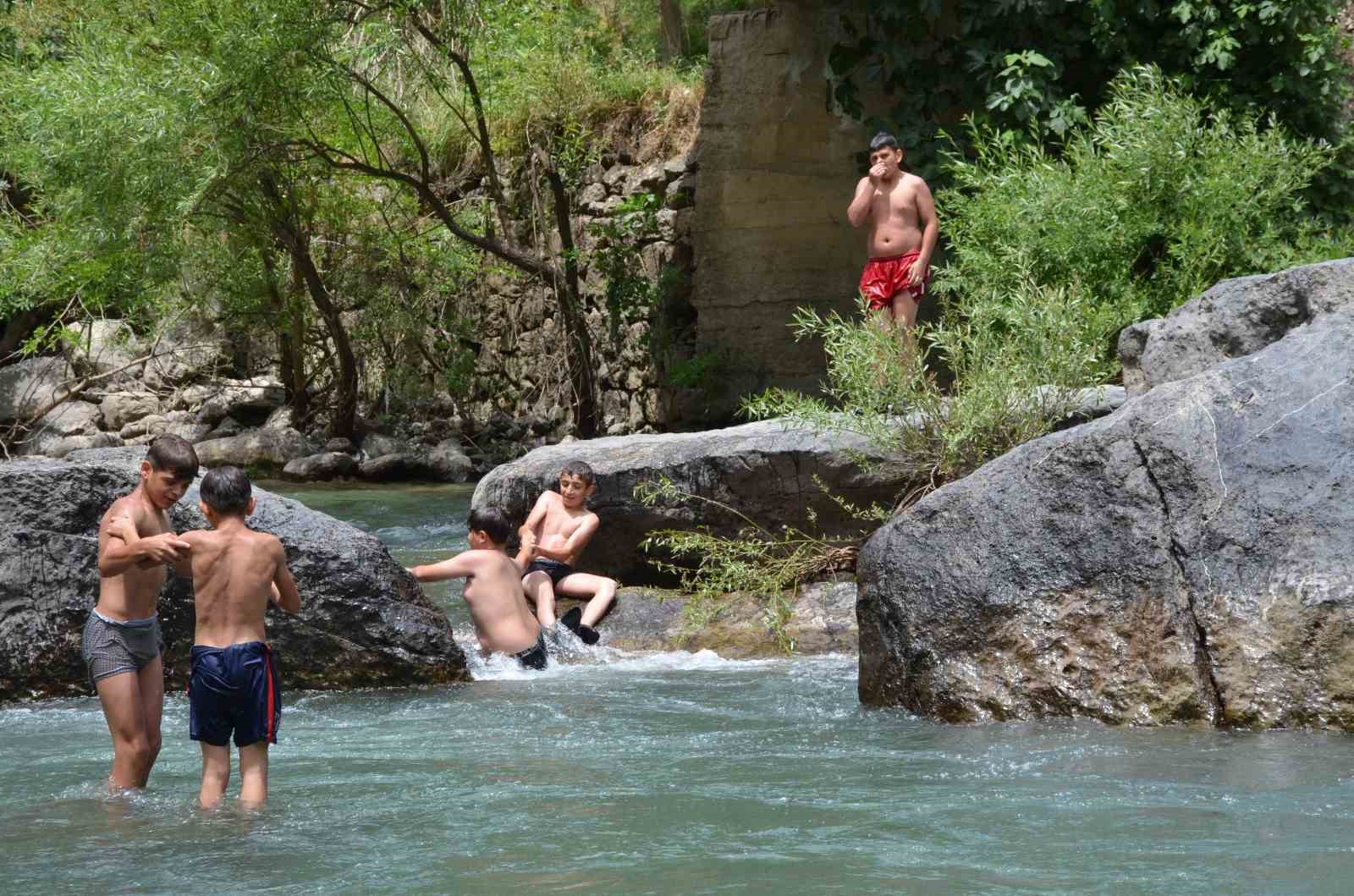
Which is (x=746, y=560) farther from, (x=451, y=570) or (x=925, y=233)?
(x=925, y=233)

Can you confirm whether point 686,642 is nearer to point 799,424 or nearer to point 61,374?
point 799,424

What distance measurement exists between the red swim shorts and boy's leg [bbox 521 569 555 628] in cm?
286

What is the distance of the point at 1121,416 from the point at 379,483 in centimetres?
1074

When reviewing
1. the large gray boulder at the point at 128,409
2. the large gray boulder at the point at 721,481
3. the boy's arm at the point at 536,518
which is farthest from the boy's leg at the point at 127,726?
the large gray boulder at the point at 128,409

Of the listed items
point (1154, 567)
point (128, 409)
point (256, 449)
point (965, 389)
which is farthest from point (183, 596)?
point (128, 409)

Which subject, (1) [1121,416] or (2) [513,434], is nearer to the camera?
(1) [1121,416]

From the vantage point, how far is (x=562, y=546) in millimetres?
8891

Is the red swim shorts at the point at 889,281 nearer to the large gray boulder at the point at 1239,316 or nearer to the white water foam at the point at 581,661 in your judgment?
the large gray boulder at the point at 1239,316

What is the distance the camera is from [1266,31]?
40.0ft

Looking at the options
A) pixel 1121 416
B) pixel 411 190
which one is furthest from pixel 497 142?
pixel 1121 416

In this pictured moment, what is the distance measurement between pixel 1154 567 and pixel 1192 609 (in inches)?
8.3

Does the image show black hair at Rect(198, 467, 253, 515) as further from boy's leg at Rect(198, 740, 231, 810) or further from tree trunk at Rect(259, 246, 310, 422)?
tree trunk at Rect(259, 246, 310, 422)

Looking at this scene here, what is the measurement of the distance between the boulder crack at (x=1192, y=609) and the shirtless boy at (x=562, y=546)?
367 cm

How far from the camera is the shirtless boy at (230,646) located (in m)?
4.85
